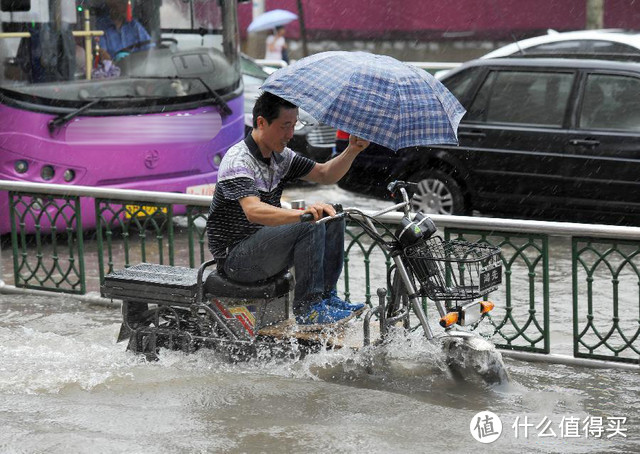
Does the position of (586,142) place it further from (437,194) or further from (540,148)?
(437,194)

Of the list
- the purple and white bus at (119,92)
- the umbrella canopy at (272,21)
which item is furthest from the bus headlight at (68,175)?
the umbrella canopy at (272,21)

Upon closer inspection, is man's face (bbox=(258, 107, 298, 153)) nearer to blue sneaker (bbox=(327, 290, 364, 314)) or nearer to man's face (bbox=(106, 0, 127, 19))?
blue sneaker (bbox=(327, 290, 364, 314))

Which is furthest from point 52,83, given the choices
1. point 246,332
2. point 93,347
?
point 246,332

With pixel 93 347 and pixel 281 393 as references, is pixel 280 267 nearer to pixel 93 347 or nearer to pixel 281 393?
pixel 281 393

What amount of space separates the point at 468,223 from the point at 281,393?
5.12 ft

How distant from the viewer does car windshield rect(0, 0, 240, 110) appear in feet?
34.3

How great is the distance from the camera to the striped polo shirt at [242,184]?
245 inches

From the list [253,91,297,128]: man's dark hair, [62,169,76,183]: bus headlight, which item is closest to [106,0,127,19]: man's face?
[62,169,76,183]: bus headlight

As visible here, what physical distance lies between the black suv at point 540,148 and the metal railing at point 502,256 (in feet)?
2.03

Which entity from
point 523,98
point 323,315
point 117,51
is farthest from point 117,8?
point 323,315

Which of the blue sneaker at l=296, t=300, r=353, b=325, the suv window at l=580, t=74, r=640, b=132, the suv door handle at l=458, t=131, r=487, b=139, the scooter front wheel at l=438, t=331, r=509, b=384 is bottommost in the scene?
the scooter front wheel at l=438, t=331, r=509, b=384

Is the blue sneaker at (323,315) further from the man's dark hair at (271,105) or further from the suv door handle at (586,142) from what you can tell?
the suv door handle at (586,142)

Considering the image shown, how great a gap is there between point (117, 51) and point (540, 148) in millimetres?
4000

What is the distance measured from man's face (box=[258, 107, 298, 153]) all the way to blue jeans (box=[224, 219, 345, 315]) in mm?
451
